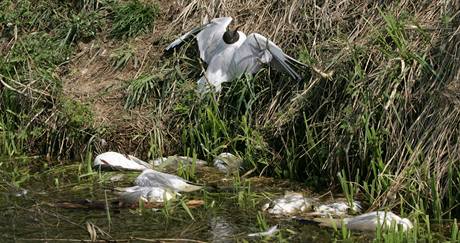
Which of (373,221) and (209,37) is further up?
(209,37)

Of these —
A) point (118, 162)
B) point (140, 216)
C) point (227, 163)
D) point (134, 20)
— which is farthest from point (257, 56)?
point (140, 216)

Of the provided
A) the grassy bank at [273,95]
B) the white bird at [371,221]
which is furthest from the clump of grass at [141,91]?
the white bird at [371,221]

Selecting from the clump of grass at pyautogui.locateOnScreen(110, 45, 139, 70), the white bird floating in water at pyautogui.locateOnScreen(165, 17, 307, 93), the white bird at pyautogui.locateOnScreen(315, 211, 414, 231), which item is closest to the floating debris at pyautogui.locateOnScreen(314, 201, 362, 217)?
the white bird at pyautogui.locateOnScreen(315, 211, 414, 231)

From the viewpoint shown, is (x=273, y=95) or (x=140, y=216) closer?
(x=140, y=216)

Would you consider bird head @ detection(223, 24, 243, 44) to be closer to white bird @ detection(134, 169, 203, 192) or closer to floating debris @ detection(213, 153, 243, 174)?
floating debris @ detection(213, 153, 243, 174)

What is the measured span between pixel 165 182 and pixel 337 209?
0.95 metres

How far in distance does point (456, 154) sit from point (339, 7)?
5.56 ft

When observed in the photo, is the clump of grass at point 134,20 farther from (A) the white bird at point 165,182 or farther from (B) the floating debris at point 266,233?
(B) the floating debris at point 266,233

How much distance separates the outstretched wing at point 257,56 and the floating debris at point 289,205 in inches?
39.8

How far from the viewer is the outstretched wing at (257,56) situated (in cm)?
519

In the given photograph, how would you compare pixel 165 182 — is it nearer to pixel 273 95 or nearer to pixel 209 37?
pixel 273 95

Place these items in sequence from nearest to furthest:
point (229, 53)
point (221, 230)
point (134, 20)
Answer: point (221, 230) < point (229, 53) < point (134, 20)

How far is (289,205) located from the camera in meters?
4.27

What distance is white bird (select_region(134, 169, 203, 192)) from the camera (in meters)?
4.59
